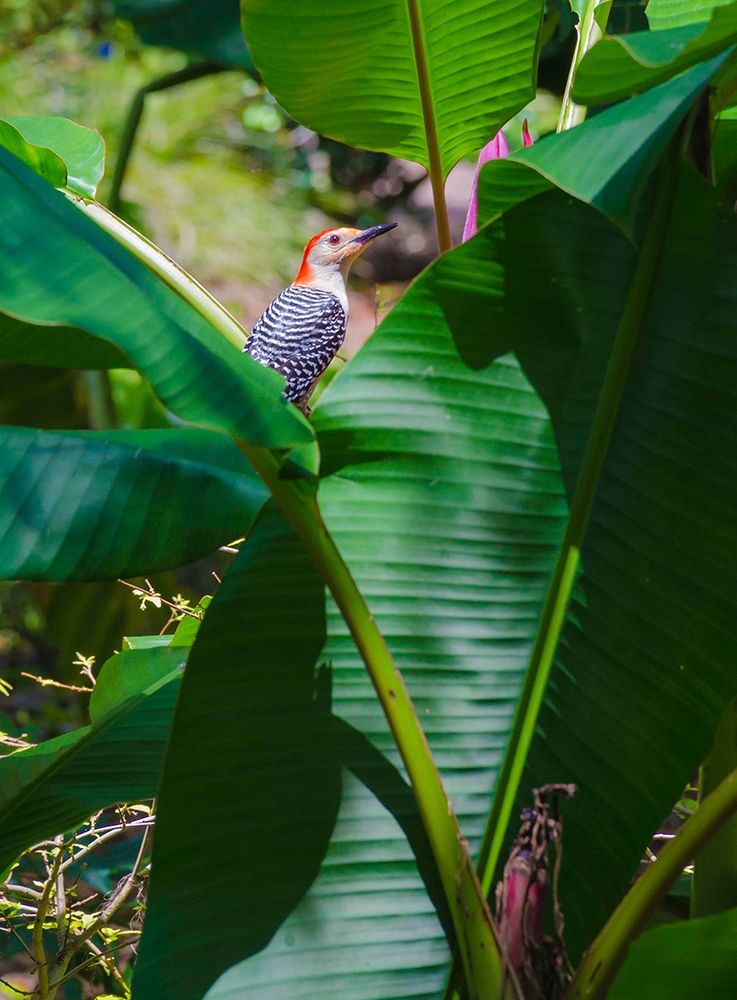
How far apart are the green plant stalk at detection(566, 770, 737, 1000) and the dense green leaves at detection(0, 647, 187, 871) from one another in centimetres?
57

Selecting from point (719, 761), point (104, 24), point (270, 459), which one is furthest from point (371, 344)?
point (104, 24)

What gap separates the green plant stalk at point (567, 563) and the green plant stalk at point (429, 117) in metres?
0.34

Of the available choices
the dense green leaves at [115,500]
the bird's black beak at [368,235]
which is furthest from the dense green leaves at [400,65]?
the bird's black beak at [368,235]

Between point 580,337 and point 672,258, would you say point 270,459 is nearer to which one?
point 580,337

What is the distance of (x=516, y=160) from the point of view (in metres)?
0.97

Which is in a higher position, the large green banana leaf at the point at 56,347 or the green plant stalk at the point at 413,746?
the large green banana leaf at the point at 56,347

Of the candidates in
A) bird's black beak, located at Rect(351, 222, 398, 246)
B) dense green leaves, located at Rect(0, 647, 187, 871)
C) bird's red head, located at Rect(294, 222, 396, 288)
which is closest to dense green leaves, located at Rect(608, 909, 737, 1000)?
dense green leaves, located at Rect(0, 647, 187, 871)

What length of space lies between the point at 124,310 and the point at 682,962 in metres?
0.72

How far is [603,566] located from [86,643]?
7.17 ft

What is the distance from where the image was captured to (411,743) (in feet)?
3.26

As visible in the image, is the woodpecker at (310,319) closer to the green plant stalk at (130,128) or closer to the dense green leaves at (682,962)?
the green plant stalk at (130,128)

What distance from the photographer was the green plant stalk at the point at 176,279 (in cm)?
126

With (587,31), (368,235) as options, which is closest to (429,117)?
(587,31)

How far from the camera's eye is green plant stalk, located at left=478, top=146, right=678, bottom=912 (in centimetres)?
110
